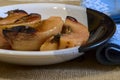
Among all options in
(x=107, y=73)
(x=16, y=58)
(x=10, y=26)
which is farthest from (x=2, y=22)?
(x=107, y=73)

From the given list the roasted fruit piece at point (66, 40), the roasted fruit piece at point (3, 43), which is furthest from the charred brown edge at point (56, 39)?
the roasted fruit piece at point (3, 43)

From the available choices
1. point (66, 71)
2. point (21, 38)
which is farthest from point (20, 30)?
point (66, 71)

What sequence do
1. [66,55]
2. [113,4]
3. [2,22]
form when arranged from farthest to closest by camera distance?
1. [113,4]
2. [2,22]
3. [66,55]

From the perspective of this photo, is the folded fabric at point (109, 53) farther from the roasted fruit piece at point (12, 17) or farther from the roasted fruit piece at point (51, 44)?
the roasted fruit piece at point (12, 17)

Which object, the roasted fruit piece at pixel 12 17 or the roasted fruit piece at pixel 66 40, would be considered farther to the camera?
the roasted fruit piece at pixel 12 17

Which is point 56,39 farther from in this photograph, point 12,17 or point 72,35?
point 12,17

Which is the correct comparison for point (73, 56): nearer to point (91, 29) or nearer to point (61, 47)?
point (61, 47)

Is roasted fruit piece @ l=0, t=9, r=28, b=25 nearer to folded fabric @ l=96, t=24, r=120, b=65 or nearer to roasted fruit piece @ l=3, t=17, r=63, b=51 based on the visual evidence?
roasted fruit piece @ l=3, t=17, r=63, b=51

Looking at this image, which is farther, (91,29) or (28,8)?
(28,8)
